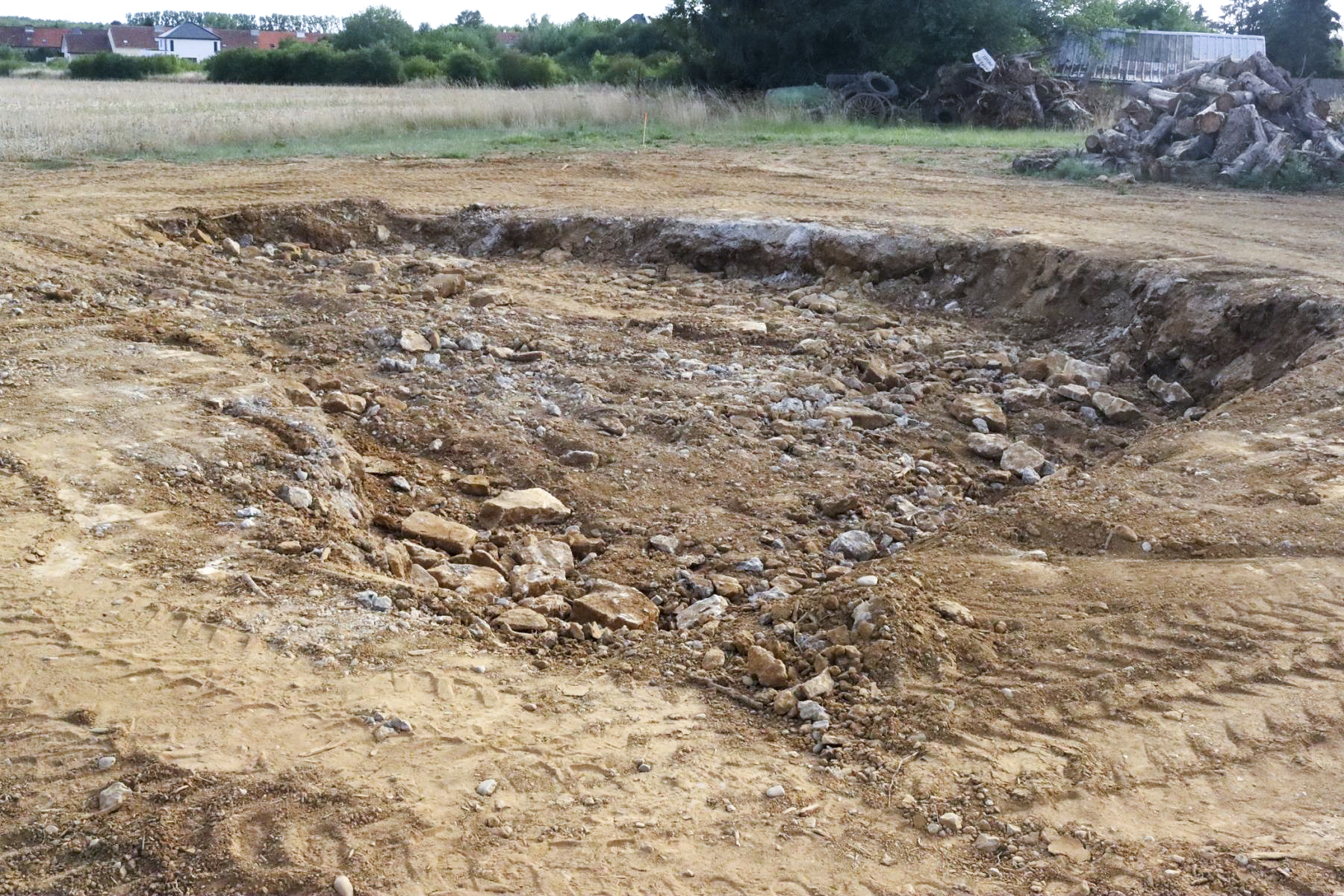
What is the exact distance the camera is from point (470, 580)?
4582mm

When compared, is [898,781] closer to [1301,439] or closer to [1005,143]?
[1301,439]

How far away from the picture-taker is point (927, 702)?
3.54 metres

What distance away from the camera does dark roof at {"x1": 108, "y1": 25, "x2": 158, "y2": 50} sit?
72.8 m

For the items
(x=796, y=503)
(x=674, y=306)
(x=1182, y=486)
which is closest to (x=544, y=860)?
(x=796, y=503)

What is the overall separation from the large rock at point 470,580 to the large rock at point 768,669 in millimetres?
1212

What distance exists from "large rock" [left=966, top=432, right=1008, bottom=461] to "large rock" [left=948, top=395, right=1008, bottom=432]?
0.13 meters

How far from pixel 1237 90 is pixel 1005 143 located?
3.10m

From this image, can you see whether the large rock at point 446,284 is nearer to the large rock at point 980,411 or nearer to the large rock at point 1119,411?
the large rock at point 980,411

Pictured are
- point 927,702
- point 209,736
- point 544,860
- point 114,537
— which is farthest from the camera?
point 114,537

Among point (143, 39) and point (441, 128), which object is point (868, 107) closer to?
point (441, 128)

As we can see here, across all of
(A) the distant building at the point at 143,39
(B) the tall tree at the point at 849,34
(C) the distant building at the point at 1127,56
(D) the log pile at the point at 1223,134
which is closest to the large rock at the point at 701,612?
(D) the log pile at the point at 1223,134

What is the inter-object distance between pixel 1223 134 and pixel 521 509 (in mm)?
10622

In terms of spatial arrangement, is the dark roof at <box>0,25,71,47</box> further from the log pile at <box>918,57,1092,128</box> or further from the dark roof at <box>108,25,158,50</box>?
the log pile at <box>918,57,1092,128</box>

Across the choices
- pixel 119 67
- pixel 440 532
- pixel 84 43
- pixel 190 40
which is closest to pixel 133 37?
pixel 190 40
